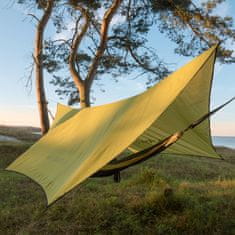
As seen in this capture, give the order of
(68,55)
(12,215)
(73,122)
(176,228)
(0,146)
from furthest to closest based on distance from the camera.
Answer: (68,55), (0,146), (73,122), (12,215), (176,228)

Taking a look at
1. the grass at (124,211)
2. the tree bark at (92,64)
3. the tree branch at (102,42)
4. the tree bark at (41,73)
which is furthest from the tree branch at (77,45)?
the grass at (124,211)

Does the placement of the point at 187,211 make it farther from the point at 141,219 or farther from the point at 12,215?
the point at 12,215

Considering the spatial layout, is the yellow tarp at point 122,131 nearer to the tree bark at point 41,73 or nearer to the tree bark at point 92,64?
the tree bark at point 92,64

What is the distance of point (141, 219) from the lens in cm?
373

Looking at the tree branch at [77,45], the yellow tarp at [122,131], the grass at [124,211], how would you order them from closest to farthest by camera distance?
the yellow tarp at [122,131], the grass at [124,211], the tree branch at [77,45]

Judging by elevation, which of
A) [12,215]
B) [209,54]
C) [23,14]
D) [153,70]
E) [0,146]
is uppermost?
[23,14]

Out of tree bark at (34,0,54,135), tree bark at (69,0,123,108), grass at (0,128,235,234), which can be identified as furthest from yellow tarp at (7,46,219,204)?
tree bark at (34,0,54,135)

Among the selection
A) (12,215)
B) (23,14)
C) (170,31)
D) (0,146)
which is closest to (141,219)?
(12,215)

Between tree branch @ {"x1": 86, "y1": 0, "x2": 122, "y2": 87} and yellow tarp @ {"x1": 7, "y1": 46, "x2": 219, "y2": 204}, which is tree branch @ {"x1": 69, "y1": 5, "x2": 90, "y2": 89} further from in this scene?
yellow tarp @ {"x1": 7, "y1": 46, "x2": 219, "y2": 204}

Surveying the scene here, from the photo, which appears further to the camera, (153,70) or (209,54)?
(153,70)

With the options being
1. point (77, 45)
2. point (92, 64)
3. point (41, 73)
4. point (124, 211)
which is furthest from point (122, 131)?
point (77, 45)

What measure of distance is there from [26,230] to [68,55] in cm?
922

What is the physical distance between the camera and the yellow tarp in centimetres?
242

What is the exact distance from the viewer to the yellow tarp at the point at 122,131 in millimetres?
2416
